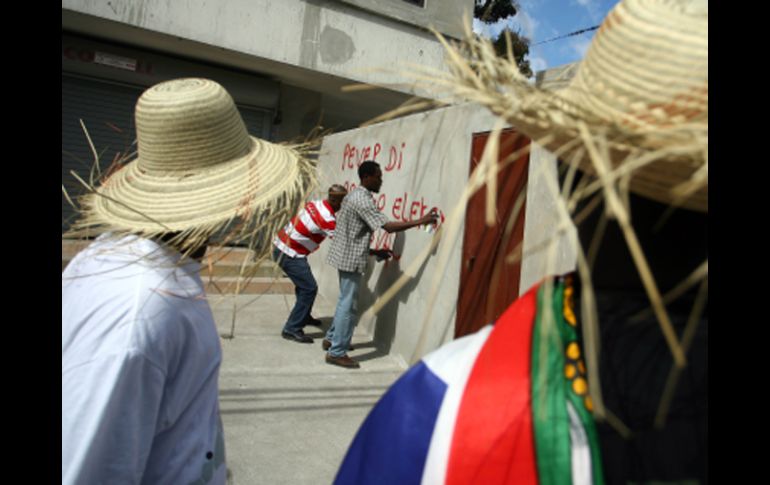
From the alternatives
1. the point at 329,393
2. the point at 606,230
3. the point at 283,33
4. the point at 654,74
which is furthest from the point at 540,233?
the point at 283,33

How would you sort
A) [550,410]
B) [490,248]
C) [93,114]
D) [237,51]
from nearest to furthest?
1. [550,410]
2. [490,248]
3. [237,51]
4. [93,114]

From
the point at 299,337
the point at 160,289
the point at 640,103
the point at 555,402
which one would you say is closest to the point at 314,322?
the point at 299,337

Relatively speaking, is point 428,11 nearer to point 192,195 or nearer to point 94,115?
point 94,115

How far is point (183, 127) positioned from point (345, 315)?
3664mm

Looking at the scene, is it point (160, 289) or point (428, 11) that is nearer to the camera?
point (160, 289)

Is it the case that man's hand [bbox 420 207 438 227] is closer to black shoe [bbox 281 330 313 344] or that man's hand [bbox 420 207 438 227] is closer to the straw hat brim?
black shoe [bbox 281 330 313 344]

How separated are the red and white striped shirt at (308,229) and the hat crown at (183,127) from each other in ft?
11.8

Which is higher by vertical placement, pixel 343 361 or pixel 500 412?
pixel 500 412

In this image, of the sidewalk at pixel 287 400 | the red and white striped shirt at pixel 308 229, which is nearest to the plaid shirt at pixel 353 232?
the red and white striped shirt at pixel 308 229

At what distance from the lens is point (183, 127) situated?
61.2 inches

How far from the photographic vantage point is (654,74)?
697mm

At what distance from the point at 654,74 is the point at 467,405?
59 cm

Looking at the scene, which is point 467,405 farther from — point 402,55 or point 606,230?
point 402,55
